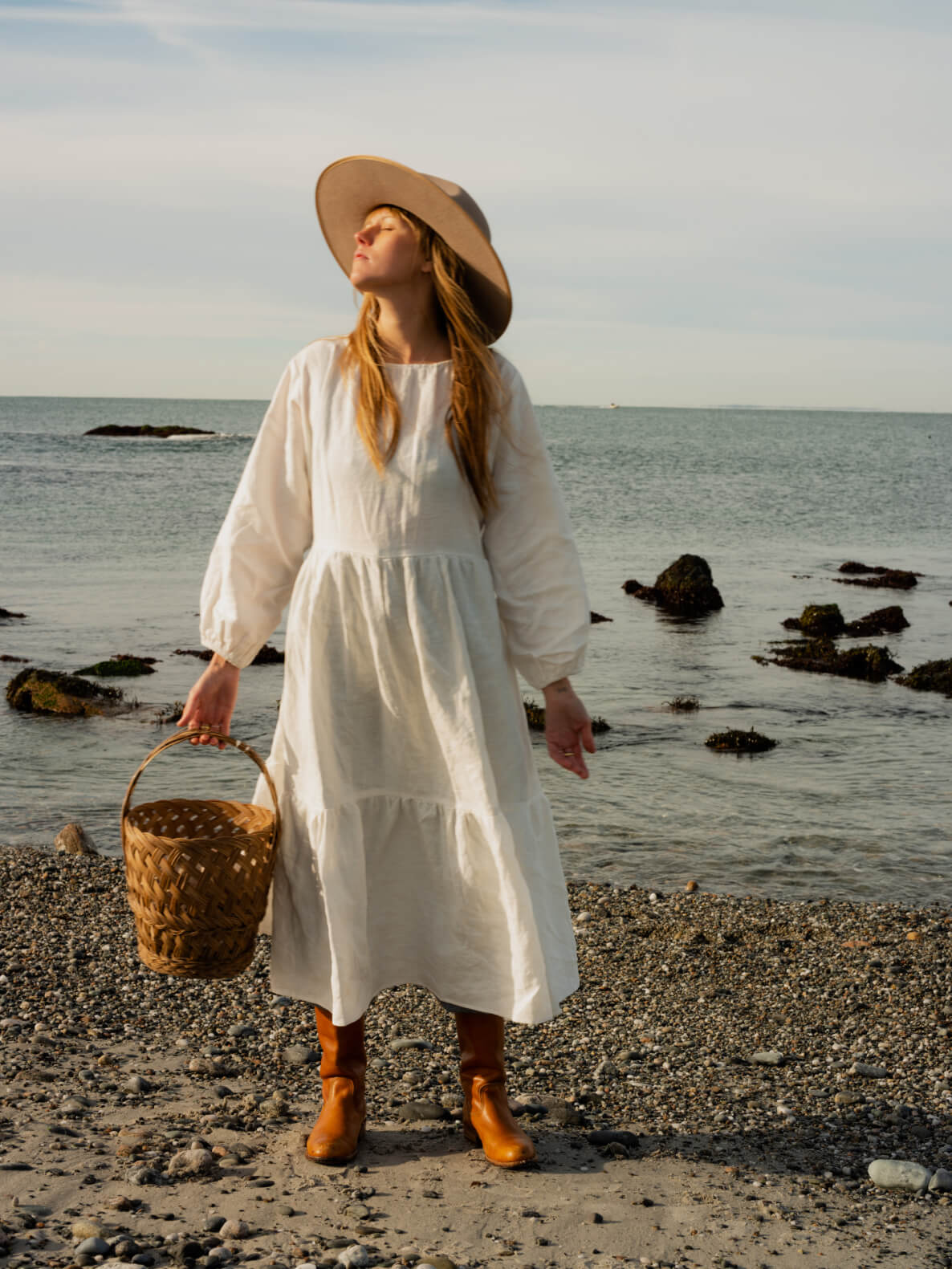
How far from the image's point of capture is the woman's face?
3.27 metres

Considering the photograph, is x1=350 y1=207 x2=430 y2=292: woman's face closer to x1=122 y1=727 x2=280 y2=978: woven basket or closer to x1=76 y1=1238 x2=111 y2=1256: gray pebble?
x1=122 y1=727 x2=280 y2=978: woven basket

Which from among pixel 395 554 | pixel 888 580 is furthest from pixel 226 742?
pixel 888 580

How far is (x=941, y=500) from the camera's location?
43.2m

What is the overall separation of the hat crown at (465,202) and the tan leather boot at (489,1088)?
6.85 ft

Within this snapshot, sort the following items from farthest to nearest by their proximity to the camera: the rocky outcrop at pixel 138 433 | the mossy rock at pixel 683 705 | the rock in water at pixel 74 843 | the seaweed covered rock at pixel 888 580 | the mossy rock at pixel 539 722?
the rocky outcrop at pixel 138 433 < the seaweed covered rock at pixel 888 580 < the mossy rock at pixel 683 705 < the mossy rock at pixel 539 722 < the rock in water at pixel 74 843

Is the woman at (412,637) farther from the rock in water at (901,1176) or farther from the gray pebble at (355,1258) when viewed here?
the rock in water at (901,1176)

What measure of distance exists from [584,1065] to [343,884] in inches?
58.6

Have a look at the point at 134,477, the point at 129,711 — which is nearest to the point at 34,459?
the point at 134,477

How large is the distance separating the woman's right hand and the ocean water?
4.03m

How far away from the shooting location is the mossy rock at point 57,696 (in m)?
11.1

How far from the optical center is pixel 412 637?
10.4ft

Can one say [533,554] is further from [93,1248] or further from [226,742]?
[93,1248]

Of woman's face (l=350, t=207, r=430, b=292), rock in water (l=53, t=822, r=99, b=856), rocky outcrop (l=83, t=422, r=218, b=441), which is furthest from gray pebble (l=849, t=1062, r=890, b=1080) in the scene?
rocky outcrop (l=83, t=422, r=218, b=441)

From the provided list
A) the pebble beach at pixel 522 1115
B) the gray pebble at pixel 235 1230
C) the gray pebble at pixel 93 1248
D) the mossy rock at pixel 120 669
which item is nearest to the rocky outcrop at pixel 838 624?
the mossy rock at pixel 120 669
